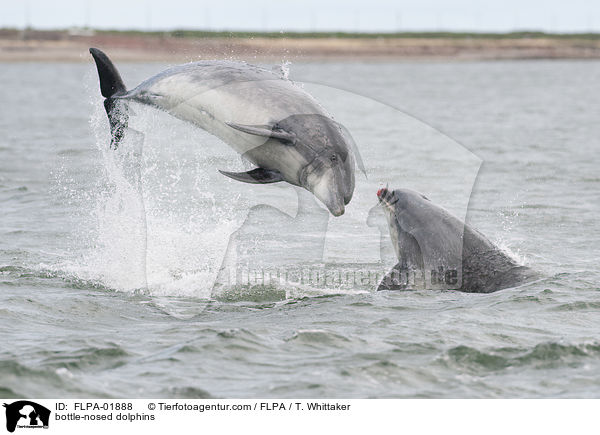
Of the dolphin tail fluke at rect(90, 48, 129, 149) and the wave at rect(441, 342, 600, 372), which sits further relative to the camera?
the dolphin tail fluke at rect(90, 48, 129, 149)

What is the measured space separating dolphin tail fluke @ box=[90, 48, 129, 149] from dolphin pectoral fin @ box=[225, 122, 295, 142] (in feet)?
8.07

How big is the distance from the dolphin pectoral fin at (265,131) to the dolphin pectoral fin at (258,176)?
519 millimetres

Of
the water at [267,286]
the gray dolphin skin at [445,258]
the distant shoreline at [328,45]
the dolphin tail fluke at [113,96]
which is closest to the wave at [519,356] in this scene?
the water at [267,286]

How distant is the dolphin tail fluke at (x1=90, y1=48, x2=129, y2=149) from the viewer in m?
12.8

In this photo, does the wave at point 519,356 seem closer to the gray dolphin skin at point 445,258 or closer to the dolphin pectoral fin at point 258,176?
the gray dolphin skin at point 445,258

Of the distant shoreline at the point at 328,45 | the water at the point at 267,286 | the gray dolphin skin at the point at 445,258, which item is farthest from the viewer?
the distant shoreline at the point at 328,45

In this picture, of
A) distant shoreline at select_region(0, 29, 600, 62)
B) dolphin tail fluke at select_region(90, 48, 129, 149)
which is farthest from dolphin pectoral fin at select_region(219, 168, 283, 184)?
distant shoreline at select_region(0, 29, 600, 62)

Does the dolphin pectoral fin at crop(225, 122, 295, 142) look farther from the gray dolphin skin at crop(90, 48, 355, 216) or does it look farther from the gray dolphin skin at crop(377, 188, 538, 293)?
the gray dolphin skin at crop(377, 188, 538, 293)

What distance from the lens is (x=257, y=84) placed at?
38.1 ft

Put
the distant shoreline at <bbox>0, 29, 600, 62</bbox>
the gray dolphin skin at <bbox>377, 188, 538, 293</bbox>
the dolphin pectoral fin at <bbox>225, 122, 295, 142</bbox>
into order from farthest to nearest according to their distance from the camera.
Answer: the distant shoreline at <bbox>0, 29, 600, 62</bbox> < the gray dolphin skin at <bbox>377, 188, 538, 293</bbox> < the dolphin pectoral fin at <bbox>225, 122, 295, 142</bbox>
